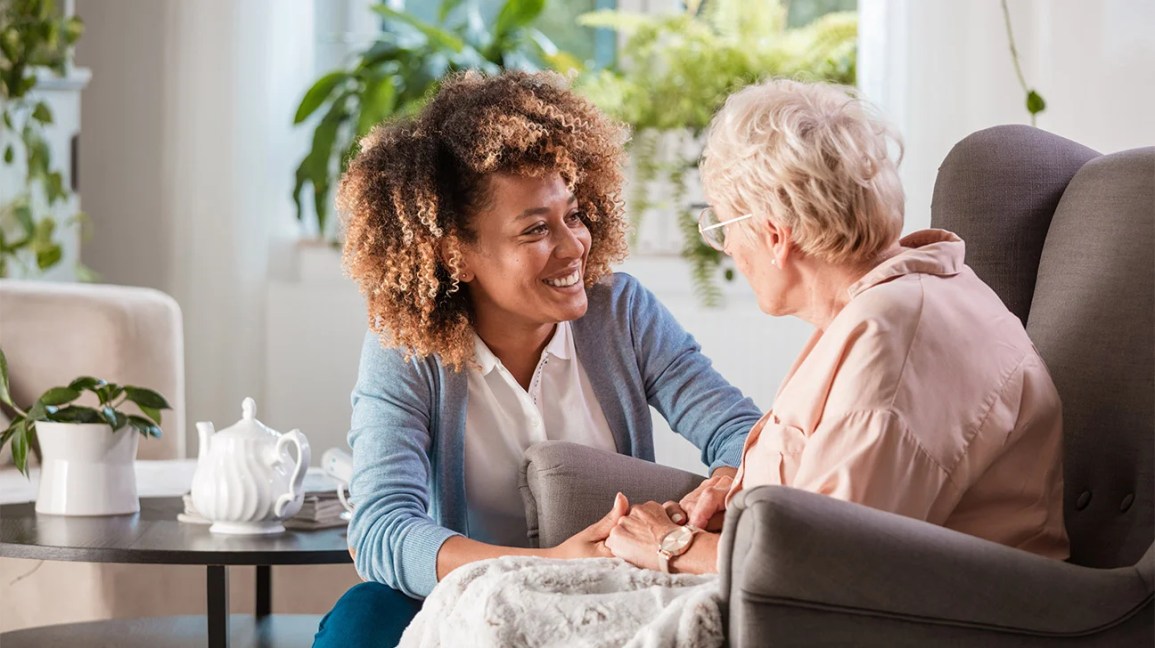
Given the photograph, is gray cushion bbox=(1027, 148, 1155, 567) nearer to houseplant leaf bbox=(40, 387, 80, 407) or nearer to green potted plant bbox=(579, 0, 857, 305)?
houseplant leaf bbox=(40, 387, 80, 407)

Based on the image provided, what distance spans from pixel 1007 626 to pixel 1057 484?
0.23 meters

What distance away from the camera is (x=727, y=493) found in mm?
1577

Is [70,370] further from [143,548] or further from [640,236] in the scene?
[640,236]

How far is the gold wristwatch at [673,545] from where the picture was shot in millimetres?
1495

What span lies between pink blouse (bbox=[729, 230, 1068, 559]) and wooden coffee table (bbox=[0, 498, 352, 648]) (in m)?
0.75

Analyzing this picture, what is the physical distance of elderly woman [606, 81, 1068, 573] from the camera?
130cm

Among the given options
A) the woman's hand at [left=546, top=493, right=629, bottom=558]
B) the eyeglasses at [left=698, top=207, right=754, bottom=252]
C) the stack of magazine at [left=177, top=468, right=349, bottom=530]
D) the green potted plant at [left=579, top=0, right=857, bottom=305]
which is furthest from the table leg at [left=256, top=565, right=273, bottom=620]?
the green potted plant at [left=579, top=0, right=857, bottom=305]

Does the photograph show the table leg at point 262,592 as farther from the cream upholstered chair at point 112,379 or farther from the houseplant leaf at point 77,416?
the houseplant leaf at point 77,416

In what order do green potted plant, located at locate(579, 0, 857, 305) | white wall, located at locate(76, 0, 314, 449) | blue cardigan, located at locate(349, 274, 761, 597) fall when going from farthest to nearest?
white wall, located at locate(76, 0, 314, 449) → green potted plant, located at locate(579, 0, 857, 305) → blue cardigan, located at locate(349, 274, 761, 597)

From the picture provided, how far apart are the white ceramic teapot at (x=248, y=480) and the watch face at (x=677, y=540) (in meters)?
0.67

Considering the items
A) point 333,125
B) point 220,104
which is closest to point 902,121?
point 333,125

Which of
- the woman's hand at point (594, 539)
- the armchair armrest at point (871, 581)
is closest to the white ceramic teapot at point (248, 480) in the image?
the woman's hand at point (594, 539)

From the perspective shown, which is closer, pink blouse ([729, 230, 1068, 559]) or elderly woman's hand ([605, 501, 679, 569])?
pink blouse ([729, 230, 1068, 559])

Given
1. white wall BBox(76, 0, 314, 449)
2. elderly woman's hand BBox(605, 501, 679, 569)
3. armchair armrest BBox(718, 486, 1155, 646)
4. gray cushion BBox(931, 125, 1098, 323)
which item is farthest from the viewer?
white wall BBox(76, 0, 314, 449)
